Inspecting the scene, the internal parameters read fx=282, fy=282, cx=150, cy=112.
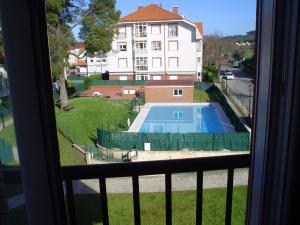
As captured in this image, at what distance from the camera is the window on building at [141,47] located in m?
6.78

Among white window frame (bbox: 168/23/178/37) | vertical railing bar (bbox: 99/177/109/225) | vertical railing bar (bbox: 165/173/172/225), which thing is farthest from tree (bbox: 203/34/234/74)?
white window frame (bbox: 168/23/178/37)

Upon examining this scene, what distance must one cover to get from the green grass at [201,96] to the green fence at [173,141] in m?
2.20

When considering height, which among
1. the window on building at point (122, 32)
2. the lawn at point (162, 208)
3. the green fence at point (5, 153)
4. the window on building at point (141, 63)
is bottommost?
the lawn at point (162, 208)

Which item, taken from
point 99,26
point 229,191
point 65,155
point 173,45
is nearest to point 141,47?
point 173,45

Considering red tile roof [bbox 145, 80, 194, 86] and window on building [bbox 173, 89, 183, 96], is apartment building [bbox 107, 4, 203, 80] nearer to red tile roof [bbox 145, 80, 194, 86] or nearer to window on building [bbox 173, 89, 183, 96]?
red tile roof [bbox 145, 80, 194, 86]

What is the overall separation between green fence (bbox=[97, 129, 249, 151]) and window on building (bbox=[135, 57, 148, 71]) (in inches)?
83.1

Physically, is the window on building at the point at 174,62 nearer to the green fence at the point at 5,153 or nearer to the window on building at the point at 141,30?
the window on building at the point at 141,30

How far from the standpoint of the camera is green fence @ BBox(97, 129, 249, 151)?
613 cm

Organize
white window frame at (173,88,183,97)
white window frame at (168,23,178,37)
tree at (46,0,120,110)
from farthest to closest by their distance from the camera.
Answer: white window frame at (173,88,183,97) → white window frame at (168,23,178,37) → tree at (46,0,120,110)

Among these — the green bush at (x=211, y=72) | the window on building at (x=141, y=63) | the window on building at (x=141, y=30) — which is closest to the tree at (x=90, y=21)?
the window on building at (x=141, y=30)

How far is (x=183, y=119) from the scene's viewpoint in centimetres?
942

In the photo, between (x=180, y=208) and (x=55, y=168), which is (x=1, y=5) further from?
(x=180, y=208)

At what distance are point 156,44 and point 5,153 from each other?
692 centimetres

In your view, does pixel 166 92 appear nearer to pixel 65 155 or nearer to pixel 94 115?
pixel 94 115
